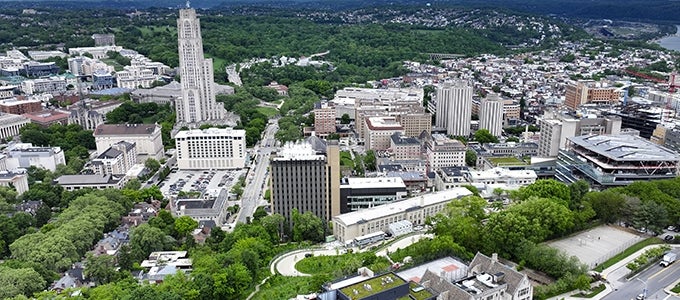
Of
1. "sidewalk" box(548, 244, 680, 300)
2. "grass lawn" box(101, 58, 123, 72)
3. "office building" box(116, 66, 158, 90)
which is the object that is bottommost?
"sidewalk" box(548, 244, 680, 300)

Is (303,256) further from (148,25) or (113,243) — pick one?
(148,25)

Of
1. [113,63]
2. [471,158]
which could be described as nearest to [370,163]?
[471,158]

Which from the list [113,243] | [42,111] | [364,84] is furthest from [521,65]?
[113,243]

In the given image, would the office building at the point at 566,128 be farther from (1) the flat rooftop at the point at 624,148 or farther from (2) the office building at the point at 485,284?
(2) the office building at the point at 485,284

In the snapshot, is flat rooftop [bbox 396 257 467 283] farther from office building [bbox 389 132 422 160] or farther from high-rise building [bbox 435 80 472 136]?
high-rise building [bbox 435 80 472 136]

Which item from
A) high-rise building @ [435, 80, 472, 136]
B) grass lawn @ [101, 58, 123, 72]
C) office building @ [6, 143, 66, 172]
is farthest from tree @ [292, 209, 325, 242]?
grass lawn @ [101, 58, 123, 72]
